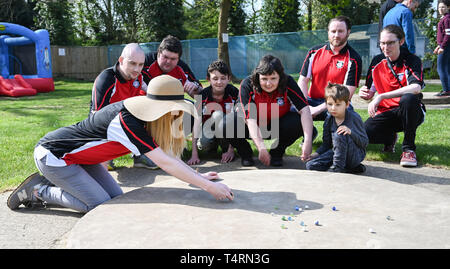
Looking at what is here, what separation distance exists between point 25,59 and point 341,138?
14.3 m

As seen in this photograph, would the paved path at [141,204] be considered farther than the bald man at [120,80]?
No

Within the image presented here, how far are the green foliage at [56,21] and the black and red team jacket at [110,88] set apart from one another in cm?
2120

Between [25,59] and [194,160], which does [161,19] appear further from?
[194,160]

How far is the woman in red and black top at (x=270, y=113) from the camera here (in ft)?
13.1

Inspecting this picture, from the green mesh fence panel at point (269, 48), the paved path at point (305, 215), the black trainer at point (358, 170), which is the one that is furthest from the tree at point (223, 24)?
the paved path at point (305, 215)

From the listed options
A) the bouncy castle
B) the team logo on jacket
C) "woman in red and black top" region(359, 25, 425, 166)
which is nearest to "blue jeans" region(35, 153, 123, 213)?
the team logo on jacket

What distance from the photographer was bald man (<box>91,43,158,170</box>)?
3.85 m

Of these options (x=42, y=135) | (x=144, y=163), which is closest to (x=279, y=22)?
(x=42, y=135)

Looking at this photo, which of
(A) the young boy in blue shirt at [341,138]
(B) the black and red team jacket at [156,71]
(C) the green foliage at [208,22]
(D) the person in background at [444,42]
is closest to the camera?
(A) the young boy in blue shirt at [341,138]

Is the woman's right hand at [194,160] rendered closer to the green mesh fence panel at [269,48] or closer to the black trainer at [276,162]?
the black trainer at [276,162]

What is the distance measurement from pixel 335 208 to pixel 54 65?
21.7 meters

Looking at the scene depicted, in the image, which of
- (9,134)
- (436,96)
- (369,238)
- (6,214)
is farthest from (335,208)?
(436,96)

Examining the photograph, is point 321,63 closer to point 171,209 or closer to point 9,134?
point 171,209

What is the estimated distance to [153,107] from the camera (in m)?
2.44
